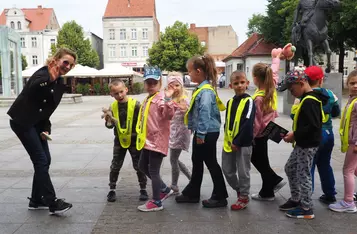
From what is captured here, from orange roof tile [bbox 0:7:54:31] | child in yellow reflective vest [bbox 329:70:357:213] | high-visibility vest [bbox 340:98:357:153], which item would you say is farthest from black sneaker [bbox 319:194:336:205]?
orange roof tile [bbox 0:7:54:31]

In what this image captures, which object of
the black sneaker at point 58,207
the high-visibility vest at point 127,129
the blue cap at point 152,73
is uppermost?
the blue cap at point 152,73

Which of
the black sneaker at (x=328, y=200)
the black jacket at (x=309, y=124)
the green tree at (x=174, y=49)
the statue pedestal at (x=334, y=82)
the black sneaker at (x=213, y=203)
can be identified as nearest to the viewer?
the black jacket at (x=309, y=124)

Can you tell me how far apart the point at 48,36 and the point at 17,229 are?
6833 centimetres

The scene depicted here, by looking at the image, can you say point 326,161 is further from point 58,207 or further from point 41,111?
point 41,111

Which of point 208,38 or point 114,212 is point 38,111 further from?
point 208,38

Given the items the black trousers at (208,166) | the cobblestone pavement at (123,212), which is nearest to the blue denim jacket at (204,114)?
the black trousers at (208,166)

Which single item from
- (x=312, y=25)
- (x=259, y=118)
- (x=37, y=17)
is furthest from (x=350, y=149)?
(x=37, y=17)

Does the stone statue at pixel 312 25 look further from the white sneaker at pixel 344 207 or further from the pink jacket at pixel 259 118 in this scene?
the white sneaker at pixel 344 207

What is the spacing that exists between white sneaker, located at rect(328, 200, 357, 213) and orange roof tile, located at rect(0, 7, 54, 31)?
7246 cm

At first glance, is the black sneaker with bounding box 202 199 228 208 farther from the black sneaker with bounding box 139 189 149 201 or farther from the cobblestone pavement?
the black sneaker with bounding box 139 189 149 201

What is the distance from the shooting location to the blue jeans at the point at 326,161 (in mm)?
4139

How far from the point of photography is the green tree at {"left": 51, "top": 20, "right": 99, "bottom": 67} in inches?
2104

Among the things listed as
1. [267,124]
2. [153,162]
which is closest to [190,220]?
[153,162]

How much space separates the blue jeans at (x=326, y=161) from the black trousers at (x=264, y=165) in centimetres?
48
